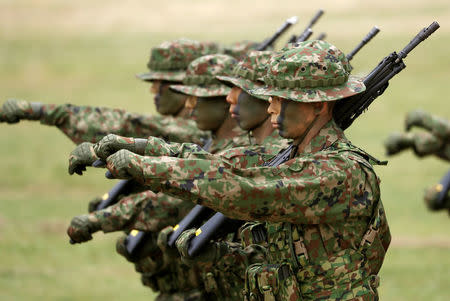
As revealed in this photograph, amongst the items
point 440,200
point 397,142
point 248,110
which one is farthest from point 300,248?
point 397,142

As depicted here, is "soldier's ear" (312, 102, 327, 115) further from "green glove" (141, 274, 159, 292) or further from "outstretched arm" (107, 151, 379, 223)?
"green glove" (141, 274, 159, 292)

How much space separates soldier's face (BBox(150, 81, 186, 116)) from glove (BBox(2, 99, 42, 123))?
3.70ft

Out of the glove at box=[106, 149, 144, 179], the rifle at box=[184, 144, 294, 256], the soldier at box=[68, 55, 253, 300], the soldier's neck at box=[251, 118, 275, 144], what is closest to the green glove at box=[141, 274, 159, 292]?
the soldier at box=[68, 55, 253, 300]

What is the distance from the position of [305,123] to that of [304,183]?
2.06ft

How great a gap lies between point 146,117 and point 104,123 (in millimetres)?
389

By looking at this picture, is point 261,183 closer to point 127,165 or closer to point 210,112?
point 127,165

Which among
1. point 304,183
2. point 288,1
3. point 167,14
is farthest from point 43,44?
point 304,183

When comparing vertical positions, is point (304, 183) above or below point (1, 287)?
above

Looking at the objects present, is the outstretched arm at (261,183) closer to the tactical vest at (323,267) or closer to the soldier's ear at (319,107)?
the tactical vest at (323,267)

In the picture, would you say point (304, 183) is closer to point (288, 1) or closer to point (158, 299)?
point (158, 299)

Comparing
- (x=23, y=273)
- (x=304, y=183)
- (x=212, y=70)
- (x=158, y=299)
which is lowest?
(x=23, y=273)

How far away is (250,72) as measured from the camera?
8.09 metres

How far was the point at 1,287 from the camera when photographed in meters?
13.5

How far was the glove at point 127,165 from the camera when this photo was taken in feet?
18.8
